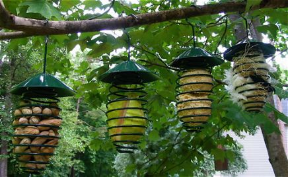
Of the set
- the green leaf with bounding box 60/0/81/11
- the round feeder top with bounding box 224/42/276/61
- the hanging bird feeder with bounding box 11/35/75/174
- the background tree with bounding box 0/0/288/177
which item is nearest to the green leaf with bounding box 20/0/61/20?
the background tree with bounding box 0/0/288/177

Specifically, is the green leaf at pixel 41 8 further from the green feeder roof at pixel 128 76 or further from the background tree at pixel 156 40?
the green feeder roof at pixel 128 76

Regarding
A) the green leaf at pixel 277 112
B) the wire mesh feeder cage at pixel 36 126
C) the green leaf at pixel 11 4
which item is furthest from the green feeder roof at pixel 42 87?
the green leaf at pixel 277 112

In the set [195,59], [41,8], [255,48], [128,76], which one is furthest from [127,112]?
[255,48]

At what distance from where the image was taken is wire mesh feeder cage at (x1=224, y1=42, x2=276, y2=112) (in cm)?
198

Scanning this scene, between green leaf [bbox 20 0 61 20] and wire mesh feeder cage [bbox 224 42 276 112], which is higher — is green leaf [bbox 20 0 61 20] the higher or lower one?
the higher one

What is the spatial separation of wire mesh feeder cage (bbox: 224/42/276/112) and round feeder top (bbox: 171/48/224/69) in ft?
0.44

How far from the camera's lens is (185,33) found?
2.76 meters

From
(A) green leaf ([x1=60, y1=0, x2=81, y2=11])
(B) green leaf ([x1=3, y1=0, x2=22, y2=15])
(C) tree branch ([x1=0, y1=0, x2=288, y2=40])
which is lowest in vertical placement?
(C) tree branch ([x1=0, y1=0, x2=288, y2=40])

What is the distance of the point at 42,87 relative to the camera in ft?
6.07

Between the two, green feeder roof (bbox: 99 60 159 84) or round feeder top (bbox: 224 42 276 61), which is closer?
green feeder roof (bbox: 99 60 159 84)

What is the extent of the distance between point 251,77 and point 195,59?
0.33 meters

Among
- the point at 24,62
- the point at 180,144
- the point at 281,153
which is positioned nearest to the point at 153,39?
the point at 180,144

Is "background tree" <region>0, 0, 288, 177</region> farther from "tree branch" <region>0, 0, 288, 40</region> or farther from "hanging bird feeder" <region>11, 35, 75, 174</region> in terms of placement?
"hanging bird feeder" <region>11, 35, 75, 174</region>

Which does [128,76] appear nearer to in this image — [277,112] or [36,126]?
[36,126]
